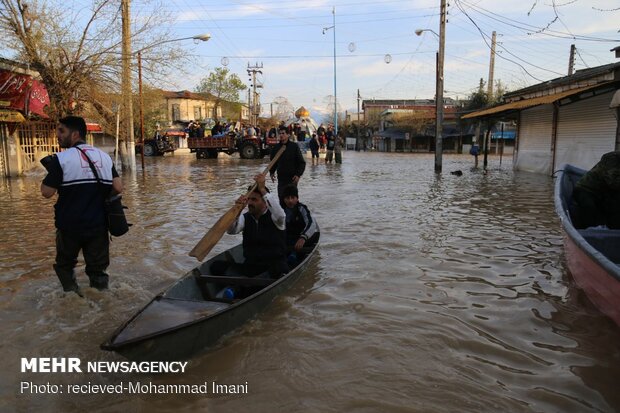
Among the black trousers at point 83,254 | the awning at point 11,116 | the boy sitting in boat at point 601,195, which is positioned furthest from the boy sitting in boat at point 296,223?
the awning at point 11,116

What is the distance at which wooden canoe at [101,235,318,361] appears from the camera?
3201 millimetres

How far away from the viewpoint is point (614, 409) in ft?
10.3

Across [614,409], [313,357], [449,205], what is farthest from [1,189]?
[614,409]

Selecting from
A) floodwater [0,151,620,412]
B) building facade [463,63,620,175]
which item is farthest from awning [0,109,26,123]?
building facade [463,63,620,175]

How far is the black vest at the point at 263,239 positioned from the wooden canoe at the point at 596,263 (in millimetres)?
2982

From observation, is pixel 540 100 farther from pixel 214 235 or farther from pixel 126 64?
pixel 126 64

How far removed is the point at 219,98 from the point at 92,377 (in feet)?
180

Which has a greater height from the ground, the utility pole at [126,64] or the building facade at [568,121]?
the utility pole at [126,64]

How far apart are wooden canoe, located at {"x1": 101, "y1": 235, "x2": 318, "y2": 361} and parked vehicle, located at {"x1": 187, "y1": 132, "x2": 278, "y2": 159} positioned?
24226 mm

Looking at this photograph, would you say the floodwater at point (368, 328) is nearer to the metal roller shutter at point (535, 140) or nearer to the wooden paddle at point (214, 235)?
the wooden paddle at point (214, 235)

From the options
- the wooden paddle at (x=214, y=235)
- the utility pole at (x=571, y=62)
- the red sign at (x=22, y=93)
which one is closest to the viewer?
the wooden paddle at (x=214, y=235)

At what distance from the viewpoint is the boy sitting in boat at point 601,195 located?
18.3 feet

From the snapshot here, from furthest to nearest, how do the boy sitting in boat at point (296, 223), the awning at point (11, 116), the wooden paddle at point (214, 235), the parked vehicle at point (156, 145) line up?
the parked vehicle at point (156, 145)
the awning at point (11, 116)
the boy sitting in boat at point (296, 223)
the wooden paddle at point (214, 235)

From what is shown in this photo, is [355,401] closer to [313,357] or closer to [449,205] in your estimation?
[313,357]
